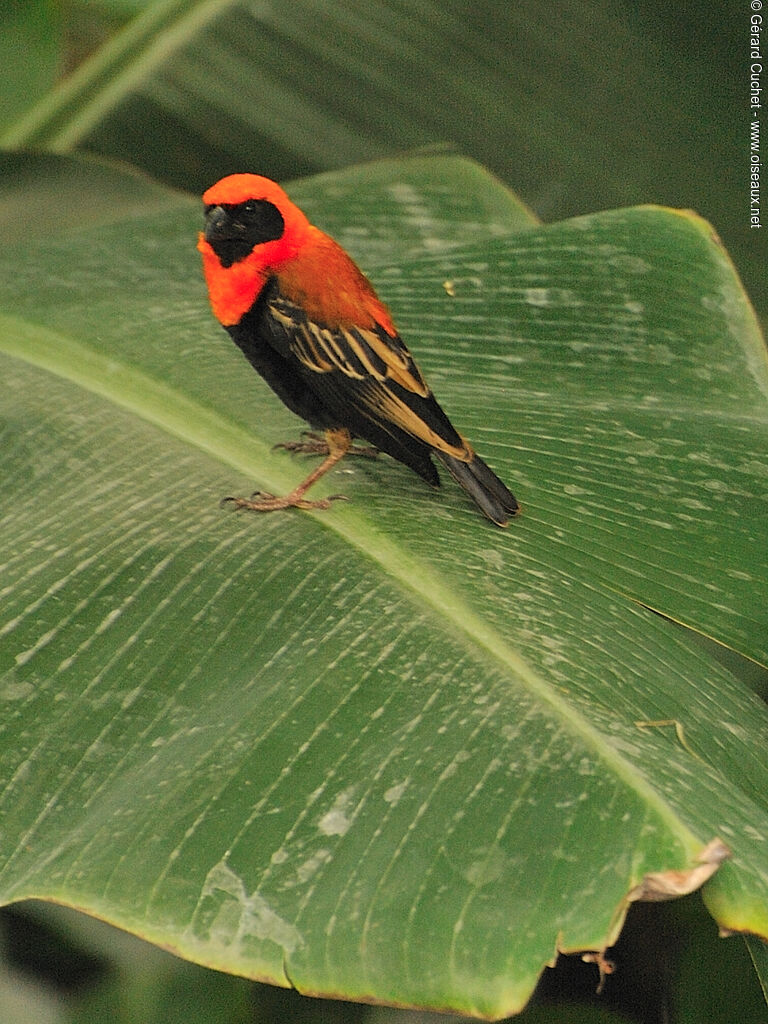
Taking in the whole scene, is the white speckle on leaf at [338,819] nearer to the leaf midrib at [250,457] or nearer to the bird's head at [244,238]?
the leaf midrib at [250,457]

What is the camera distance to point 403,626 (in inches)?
37.5

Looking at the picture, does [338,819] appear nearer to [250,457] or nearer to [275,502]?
[275,502]

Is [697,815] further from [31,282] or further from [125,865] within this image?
[31,282]

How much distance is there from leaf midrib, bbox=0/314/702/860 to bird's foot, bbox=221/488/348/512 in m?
0.02

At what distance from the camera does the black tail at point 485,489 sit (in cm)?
110

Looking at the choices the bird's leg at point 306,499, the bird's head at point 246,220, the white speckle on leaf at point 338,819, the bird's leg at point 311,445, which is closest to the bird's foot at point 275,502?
the bird's leg at point 306,499

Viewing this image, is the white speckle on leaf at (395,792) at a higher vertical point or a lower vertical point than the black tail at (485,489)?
lower

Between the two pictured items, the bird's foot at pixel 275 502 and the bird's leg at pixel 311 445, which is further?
the bird's leg at pixel 311 445

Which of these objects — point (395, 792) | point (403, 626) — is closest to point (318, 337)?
point (403, 626)

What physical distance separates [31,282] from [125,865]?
0.94 metres

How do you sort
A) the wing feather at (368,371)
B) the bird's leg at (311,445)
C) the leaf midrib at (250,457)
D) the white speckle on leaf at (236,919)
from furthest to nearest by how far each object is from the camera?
the bird's leg at (311,445) < the wing feather at (368,371) < the leaf midrib at (250,457) < the white speckle on leaf at (236,919)

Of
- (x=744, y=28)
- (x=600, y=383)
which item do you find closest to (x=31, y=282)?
(x=600, y=383)

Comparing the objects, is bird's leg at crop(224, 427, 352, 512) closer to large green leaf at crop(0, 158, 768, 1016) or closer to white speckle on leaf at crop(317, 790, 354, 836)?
large green leaf at crop(0, 158, 768, 1016)

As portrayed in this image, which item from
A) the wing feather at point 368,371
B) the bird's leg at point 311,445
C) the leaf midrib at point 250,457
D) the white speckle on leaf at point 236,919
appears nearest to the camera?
the white speckle on leaf at point 236,919
